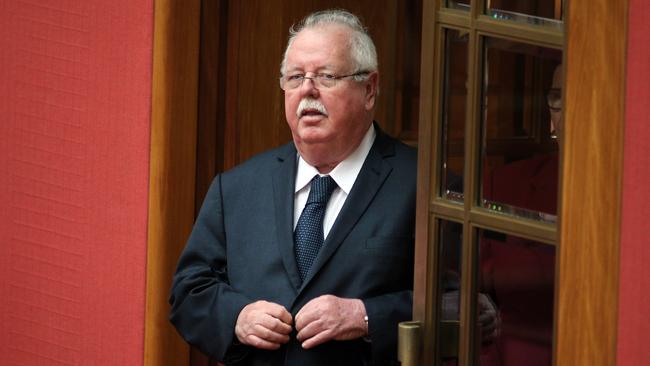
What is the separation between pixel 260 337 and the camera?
314cm

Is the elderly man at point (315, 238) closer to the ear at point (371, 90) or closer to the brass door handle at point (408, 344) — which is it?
the ear at point (371, 90)

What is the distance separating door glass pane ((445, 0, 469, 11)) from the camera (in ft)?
8.75

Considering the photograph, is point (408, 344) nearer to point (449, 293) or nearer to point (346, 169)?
point (449, 293)

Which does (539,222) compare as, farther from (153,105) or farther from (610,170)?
(153,105)

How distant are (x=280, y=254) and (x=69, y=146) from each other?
0.87 metres

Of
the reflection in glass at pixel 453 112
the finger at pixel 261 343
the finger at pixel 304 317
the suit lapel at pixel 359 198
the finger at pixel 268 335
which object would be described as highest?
the reflection in glass at pixel 453 112

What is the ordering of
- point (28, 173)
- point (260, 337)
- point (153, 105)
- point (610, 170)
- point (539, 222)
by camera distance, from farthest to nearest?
point (28, 173)
point (153, 105)
point (260, 337)
point (539, 222)
point (610, 170)

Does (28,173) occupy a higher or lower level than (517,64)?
lower

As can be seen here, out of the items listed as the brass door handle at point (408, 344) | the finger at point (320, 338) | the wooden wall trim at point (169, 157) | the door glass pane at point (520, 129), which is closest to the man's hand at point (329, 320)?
the finger at point (320, 338)

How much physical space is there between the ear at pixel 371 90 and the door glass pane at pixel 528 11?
747 mm

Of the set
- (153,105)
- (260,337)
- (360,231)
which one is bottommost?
(260,337)

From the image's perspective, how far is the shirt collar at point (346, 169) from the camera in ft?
10.8

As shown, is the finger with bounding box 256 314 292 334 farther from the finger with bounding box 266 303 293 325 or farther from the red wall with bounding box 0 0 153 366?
the red wall with bounding box 0 0 153 366

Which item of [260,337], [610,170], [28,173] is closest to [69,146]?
[28,173]
